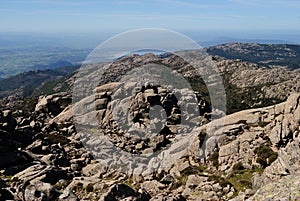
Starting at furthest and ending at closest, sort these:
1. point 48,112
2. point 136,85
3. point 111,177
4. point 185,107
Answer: point 48,112, point 136,85, point 185,107, point 111,177

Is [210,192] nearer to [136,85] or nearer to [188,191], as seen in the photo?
[188,191]


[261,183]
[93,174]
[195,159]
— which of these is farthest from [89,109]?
[261,183]

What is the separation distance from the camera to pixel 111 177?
4000 centimetres

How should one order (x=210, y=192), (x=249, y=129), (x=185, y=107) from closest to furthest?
1. (x=210, y=192)
2. (x=249, y=129)
3. (x=185, y=107)

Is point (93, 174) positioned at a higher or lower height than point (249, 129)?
lower

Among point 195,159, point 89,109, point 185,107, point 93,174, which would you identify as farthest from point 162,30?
point 89,109

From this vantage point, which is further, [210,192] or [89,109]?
[89,109]

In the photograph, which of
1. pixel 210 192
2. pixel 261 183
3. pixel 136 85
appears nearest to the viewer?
pixel 261 183

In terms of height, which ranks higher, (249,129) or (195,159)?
(249,129)

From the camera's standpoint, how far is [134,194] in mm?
24375

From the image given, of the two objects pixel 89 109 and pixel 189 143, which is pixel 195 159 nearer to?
pixel 189 143

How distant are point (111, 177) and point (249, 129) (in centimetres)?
1806

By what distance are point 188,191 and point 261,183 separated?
22.3 ft

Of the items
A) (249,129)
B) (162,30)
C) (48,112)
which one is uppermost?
(162,30)
